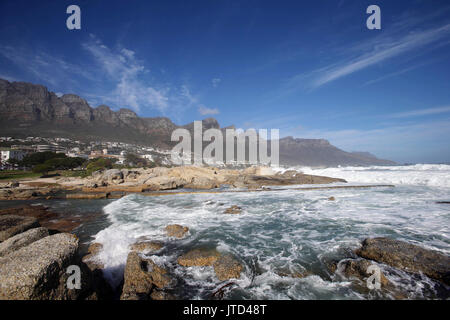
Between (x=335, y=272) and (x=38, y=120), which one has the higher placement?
(x=38, y=120)

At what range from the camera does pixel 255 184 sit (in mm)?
31516

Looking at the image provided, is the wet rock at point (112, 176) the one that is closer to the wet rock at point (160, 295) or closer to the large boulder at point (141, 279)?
the large boulder at point (141, 279)

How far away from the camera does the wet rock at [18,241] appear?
193 inches

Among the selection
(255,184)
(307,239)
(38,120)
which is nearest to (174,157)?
(255,184)

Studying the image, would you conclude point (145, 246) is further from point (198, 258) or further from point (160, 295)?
point (160, 295)

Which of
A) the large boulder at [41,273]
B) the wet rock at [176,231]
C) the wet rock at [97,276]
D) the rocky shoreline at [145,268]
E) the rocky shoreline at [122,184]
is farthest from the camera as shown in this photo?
the rocky shoreline at [122,184]

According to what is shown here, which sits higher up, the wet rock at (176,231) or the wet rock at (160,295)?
the wet rock at (160,295)

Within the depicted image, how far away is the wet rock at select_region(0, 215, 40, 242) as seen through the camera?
272 inches

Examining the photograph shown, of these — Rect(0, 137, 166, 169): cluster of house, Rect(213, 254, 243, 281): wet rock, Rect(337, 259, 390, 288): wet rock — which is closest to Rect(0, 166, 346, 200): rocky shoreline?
Rect(213, 254, 243, 281): wet rock

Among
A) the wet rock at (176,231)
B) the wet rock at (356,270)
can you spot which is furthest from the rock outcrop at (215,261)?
the wet rock at (356,270)

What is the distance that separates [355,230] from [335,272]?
445 cm

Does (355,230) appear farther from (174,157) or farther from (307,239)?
(174,157)

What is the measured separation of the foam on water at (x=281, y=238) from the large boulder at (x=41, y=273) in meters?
1.74
